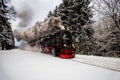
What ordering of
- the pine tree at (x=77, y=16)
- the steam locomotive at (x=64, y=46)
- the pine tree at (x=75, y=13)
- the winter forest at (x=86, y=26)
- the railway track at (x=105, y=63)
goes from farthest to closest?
the pine tree at (x=75, y=13)
the pine tree at (x=77, y=16)
the winter forest at (x=86, y=26)
the steam locomotive at (x=64, y=46)
the railway track at (x=105, y=63)

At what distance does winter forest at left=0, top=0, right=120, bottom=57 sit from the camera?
633 inches

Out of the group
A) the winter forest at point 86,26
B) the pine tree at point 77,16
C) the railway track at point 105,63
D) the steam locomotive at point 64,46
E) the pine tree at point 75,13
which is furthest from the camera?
the pine tree at point 75,13

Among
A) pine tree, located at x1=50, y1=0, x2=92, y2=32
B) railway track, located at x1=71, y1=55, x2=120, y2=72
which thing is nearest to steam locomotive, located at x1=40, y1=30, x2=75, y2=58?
railway track, located at x1=71, y1=55, x2=120, y2=72

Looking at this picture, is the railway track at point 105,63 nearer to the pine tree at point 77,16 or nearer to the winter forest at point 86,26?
the winter forest at point 86,26

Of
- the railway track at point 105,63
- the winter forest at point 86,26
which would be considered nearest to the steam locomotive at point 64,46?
the railway track at point 105,63

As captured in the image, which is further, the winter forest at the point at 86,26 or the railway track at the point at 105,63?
the winter forest at the point at 86,26

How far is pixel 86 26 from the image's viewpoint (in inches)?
799

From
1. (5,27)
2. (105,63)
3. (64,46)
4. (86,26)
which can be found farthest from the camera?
(5,27)

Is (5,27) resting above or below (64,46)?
above

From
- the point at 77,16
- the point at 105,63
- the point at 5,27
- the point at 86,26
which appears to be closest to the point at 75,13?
the point at 77,16

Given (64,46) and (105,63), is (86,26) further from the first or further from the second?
(105,63)

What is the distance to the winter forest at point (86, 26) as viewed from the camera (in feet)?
52.7

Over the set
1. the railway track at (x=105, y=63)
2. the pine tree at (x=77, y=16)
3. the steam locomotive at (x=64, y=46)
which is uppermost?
the pine tree at (x=77, y=16)

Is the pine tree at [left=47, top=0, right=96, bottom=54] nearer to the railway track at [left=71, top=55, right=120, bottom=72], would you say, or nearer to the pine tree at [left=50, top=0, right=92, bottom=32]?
the pine tree at [left=50, top=0, right=92, bottom=32]
